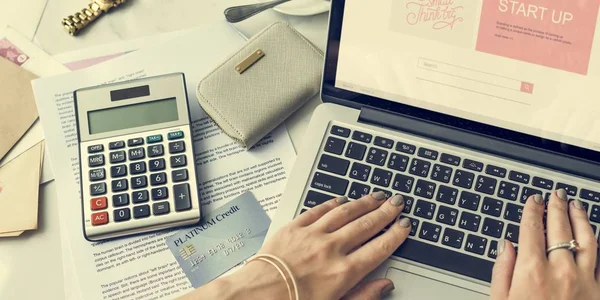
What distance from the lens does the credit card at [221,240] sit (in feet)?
1.89

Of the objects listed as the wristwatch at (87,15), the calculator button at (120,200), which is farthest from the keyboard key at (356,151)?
the wristwatch at (87,15)

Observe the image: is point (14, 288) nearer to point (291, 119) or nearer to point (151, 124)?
point (151, 124)

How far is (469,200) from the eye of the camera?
0.56 m

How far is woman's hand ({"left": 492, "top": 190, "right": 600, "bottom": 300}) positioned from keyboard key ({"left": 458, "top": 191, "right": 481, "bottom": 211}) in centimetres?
4

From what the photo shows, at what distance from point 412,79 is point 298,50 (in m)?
0.14

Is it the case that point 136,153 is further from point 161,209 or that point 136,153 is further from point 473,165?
point 473,165

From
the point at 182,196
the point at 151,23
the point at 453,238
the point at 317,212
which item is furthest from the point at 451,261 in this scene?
the point at 151,23

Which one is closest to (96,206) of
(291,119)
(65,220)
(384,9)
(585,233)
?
(65,220)

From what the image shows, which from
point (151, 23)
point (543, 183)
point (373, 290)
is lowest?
point (373, 290)

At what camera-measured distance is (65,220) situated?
1.97 ft

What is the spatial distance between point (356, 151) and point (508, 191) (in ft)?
0.45

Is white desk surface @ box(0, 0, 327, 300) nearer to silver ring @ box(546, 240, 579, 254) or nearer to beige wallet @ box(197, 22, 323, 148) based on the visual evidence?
beige wallet @ box(197, 22, 323, 148)

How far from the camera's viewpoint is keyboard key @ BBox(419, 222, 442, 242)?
0.54m

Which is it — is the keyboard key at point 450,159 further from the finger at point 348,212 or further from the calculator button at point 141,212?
the calculator button at point 141,212
